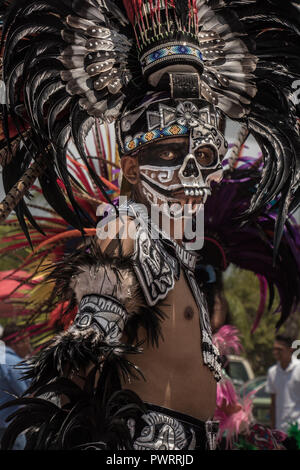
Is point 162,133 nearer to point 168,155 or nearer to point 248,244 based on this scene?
point 168,155

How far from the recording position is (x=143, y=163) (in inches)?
133

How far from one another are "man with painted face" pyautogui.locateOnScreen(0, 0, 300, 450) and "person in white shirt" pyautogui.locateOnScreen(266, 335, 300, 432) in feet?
12.4

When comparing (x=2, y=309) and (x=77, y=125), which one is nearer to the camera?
(x=77, y=125)

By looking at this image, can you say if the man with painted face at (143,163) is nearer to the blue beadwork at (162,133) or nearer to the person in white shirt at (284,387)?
the blue beadwork at (162,133)

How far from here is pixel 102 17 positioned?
11.5ft

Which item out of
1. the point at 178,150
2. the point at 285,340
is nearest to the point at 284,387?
Result: the point at 285,340

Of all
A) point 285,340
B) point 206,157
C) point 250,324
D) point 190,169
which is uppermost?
point 250,324

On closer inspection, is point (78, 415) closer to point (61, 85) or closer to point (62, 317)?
point (62, 317)

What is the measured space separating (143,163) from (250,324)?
750 inches

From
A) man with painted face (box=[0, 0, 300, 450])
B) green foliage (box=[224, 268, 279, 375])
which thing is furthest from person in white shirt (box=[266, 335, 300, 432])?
green foliage (box=[224, 268, 279, 375])

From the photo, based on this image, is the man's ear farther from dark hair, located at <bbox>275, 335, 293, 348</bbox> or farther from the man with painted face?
dark hair, located at <bbox>275, 335, 293, 348</bbox>

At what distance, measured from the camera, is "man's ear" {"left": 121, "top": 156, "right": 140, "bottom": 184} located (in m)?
3.45

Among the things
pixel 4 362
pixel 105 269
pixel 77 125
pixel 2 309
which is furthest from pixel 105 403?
pixel 2 309

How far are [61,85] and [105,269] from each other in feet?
3.61
